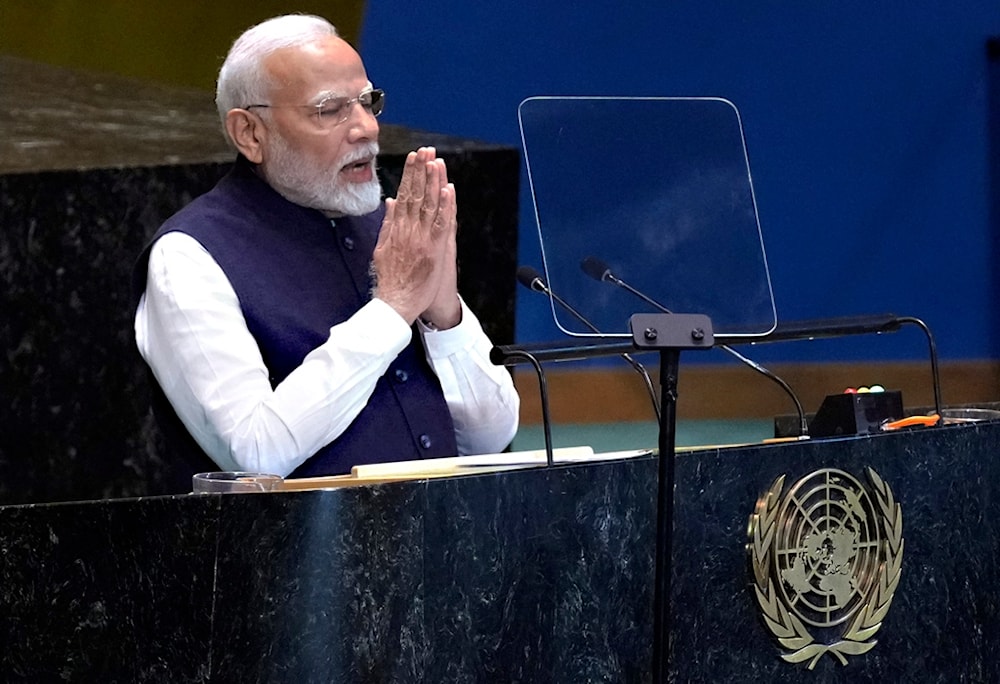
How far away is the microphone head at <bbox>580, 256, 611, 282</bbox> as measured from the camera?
2080 mm

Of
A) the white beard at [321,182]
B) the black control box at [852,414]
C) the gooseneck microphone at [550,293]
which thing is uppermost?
the white beard at [321,182]

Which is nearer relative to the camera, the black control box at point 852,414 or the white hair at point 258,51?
the black control box at point 852,414

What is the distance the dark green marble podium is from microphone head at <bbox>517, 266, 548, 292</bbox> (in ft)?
0.84

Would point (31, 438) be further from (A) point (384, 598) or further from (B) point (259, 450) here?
(A) point (384, 598)

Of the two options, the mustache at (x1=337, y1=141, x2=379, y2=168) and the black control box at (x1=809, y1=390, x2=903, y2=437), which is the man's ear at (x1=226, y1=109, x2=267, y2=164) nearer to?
the mustache at (x1=337, y1=141, x2=379, y2=168)

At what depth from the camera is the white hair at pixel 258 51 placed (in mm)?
2727

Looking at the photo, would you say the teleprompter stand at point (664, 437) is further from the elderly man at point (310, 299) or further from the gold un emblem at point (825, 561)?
the elderly man at point (310, 299)

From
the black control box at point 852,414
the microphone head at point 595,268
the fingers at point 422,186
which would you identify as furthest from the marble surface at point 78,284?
the microphone head at point 595,268

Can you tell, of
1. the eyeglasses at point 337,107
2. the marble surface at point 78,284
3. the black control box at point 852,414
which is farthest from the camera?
the marble surface at point 78,284

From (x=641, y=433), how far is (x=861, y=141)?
1152 mm

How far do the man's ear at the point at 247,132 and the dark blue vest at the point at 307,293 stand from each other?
0.12ft

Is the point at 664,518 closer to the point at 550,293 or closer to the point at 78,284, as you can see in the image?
the point at 550,293

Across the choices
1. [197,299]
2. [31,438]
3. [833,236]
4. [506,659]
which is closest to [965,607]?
[506,659]

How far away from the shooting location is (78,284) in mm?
3770
